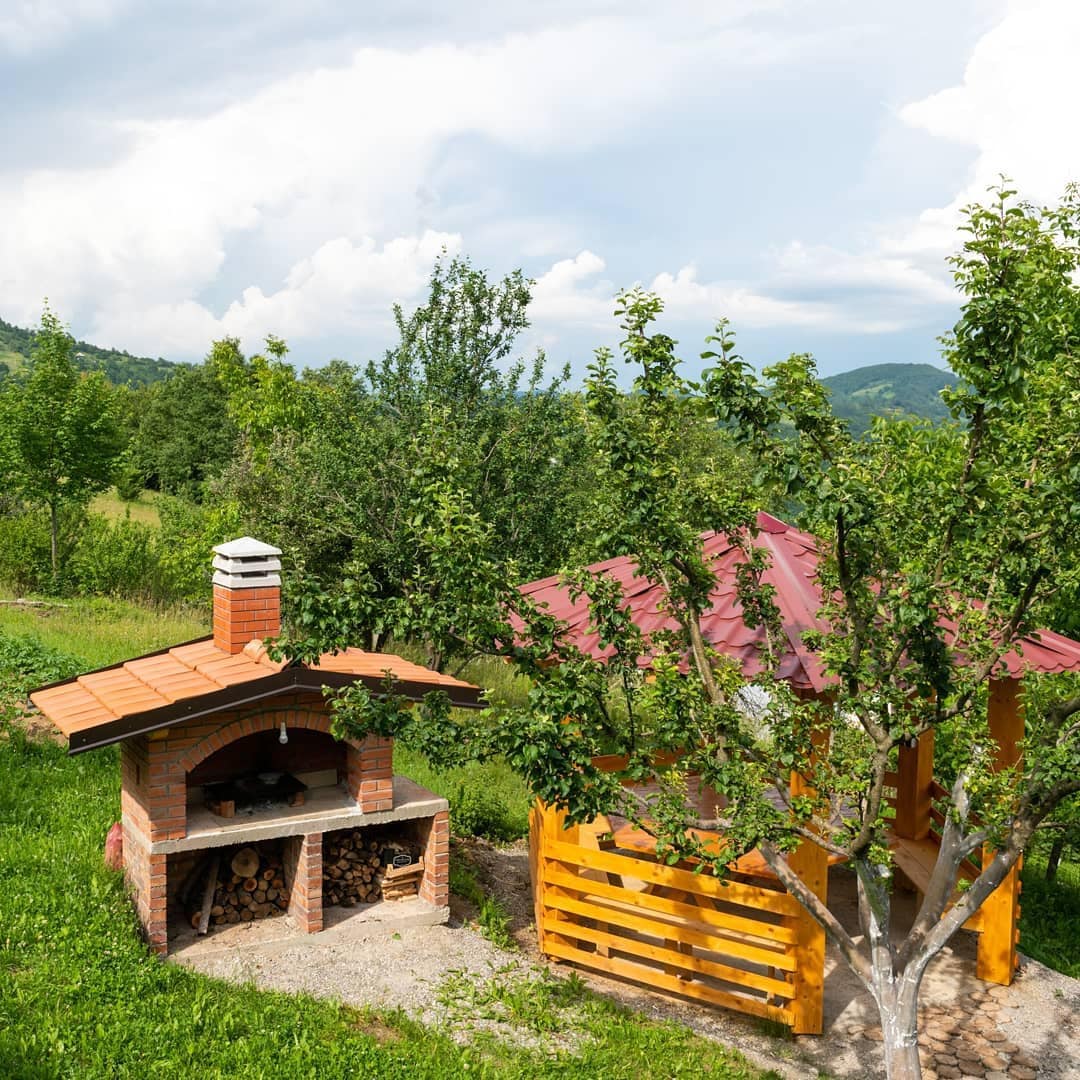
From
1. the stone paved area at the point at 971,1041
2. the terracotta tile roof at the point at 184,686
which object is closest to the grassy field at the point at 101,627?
the terracotta tile roof at the point at 184,686

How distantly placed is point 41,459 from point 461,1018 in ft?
61.4

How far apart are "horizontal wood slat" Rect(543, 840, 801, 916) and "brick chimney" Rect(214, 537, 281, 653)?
3.47 metres

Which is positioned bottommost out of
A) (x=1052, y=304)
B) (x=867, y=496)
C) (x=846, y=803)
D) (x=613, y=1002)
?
(x=613, y=1002)

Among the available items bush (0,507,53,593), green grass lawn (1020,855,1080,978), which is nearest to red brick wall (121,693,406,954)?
green grass lawn (1020,855,1080,978)

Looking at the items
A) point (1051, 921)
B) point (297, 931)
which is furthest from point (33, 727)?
point (1051, 921)

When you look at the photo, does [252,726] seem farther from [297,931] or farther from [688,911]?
[688,911]

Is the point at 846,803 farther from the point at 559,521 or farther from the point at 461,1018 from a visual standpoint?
the point at 559,521

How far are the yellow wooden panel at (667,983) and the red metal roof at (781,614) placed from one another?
288 cm

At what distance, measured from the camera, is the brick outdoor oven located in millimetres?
8383

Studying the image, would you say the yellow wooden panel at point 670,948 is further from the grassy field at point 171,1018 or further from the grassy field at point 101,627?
the grassy field at point 101,627

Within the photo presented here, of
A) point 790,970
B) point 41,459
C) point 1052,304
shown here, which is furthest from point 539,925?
point 41,459

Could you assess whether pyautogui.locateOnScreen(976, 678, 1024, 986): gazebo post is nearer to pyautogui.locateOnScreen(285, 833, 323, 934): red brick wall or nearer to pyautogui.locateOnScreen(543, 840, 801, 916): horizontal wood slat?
pyautogui.locateOnScreen(543, 840, 801, 916): horizontal wood slat

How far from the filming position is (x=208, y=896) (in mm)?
8945

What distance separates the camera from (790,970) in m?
8.42
